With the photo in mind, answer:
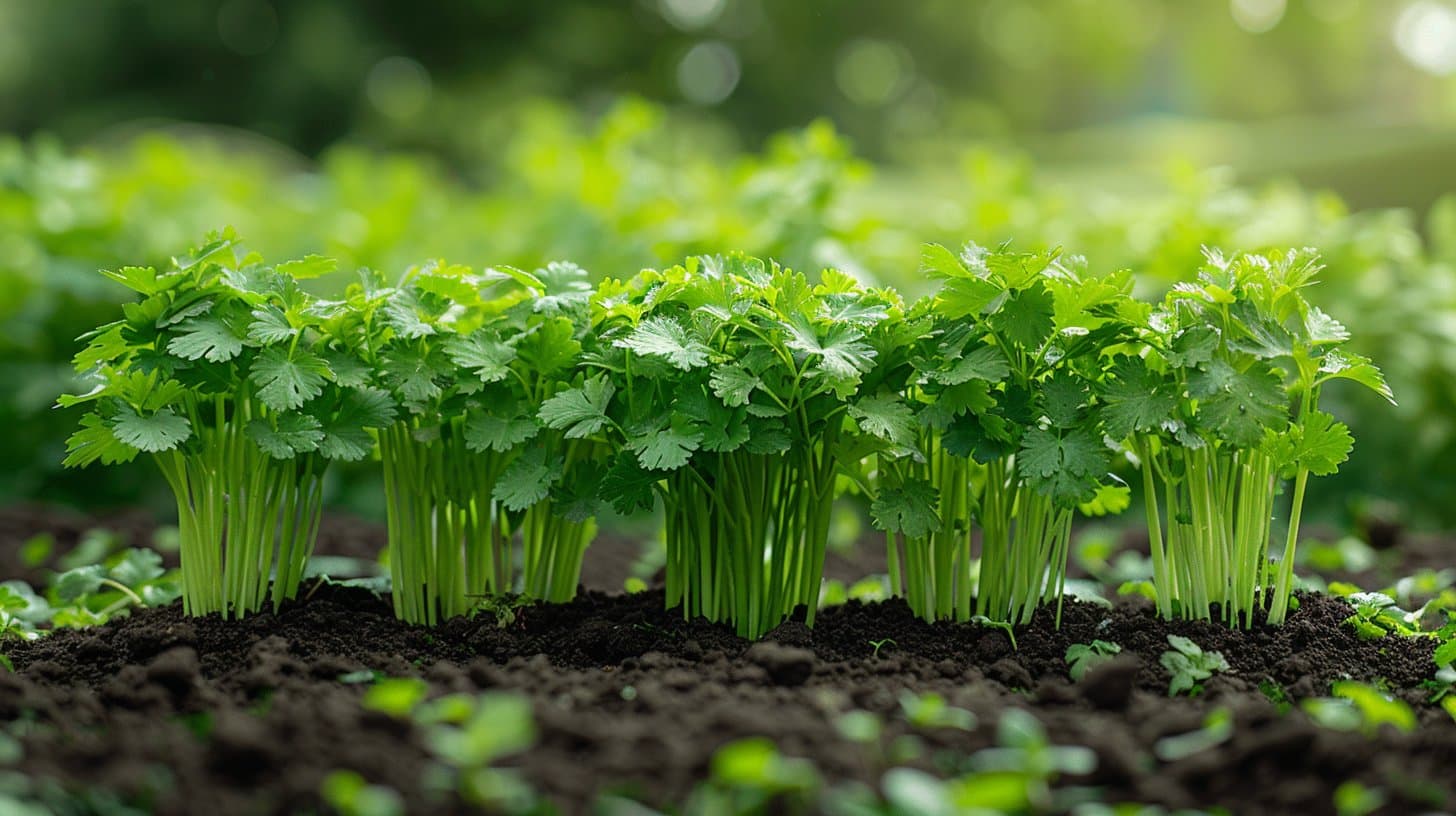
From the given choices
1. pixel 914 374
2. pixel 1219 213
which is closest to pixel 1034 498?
pixel 914 374

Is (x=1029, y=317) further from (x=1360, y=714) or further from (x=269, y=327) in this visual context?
(x=269, y=327)

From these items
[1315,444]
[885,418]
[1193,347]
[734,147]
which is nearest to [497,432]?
[885,418]

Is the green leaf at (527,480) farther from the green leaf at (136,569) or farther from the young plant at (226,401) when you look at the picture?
the green leaf at (136,569)

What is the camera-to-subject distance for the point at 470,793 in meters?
1.38

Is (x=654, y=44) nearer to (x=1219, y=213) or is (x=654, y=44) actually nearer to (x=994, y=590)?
(x=1219, y=213)

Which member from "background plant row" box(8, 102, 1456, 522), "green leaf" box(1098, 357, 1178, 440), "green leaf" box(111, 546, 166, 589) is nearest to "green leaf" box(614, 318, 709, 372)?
"green leaf" box(1098, 357, 1178, 440)

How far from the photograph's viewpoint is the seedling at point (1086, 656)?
2061 mm

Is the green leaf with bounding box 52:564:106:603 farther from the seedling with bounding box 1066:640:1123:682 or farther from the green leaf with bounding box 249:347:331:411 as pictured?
the seedling with bounding box 1066:640:1123:682

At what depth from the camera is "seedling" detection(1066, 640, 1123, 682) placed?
2.06 meters

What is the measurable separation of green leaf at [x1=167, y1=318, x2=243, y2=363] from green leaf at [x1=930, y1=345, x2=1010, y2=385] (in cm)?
126

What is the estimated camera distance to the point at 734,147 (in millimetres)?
13523

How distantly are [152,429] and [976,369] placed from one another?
4.92 feet

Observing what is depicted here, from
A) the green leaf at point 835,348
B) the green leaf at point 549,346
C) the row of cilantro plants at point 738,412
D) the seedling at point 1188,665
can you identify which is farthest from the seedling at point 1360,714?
the green leaf at point 549,346

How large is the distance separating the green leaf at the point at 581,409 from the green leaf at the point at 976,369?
598 mm
